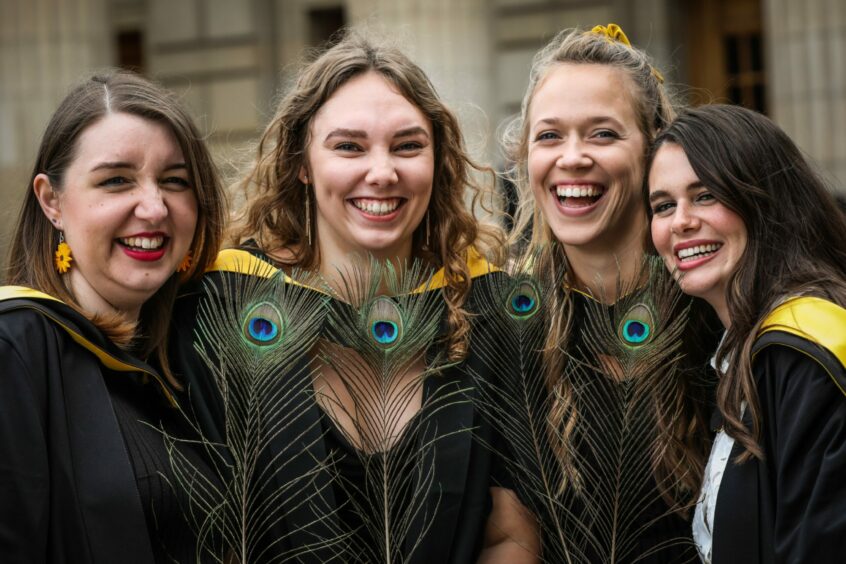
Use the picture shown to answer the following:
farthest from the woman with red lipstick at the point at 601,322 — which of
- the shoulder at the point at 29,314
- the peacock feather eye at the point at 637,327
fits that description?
the shoulder at the point at 29,314

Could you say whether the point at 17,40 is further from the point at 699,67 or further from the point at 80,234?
the point at 80,234

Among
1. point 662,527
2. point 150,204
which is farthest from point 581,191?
point 150,204

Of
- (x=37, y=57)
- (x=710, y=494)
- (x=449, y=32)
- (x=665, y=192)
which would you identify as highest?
(x=37, y=57)

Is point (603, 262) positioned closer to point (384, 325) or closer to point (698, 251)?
point (698, 251)

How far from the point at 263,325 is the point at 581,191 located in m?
1.21

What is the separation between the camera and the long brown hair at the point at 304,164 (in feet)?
12.6

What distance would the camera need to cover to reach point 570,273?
404cm

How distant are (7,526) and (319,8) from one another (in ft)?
34.3

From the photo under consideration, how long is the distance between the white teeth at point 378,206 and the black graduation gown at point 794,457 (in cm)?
117

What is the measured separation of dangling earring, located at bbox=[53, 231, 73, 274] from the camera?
3.38m

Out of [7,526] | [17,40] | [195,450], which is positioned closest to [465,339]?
[195,450]

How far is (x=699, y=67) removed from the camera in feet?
36.3

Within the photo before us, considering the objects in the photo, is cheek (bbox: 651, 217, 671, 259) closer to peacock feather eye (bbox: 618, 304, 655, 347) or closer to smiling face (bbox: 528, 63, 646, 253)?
peacock feather eye (bbox: 618, 304, 655, 347)

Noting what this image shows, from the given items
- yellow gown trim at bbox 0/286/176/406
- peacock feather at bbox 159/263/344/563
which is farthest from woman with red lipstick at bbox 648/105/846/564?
yellow gown trim at bbox 0/286/176/406
